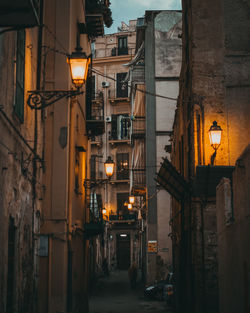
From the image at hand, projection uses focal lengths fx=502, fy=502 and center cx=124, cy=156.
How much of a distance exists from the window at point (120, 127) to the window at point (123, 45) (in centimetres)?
641

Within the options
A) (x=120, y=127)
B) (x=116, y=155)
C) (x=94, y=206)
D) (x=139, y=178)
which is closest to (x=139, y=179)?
(x=139, y=178)

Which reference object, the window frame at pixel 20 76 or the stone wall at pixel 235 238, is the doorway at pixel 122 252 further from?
the window frame at pixel 20 76

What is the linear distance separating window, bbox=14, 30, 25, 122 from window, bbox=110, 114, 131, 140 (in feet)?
114

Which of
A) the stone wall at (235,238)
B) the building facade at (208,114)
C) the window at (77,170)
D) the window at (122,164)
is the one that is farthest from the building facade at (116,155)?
the stone wall at (235,238)

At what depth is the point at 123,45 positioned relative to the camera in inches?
1964

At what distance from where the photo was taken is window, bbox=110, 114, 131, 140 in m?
46.4

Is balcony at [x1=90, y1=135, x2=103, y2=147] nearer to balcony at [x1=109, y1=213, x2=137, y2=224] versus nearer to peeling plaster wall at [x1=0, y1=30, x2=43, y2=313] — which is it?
balcony at [x1=109, y1=213, x2=137, y2=224]

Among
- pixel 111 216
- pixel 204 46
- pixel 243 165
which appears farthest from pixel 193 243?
pixel 111 216

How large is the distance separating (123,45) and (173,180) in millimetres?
37098

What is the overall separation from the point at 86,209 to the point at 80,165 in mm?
3103

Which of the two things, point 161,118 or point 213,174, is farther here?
point 161,118

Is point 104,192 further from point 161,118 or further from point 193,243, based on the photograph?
point 193,243

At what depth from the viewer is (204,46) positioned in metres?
14.2

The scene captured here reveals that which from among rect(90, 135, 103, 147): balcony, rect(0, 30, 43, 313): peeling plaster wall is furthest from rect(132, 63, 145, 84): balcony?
rect(90, 135, 103, 147): balcony
